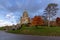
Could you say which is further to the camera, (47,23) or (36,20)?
(47,23)

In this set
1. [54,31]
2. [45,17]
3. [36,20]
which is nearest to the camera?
[54,31]

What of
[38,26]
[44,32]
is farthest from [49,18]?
[44,32]

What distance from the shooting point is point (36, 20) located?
9038 centimetres

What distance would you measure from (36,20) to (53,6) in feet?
45.9

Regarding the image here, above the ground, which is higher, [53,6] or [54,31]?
[53,6]

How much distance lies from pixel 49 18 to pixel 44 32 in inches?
594

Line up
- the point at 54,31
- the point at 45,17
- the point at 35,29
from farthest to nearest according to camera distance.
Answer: the point at 45,17
the point at 35,29
the point at 54,31

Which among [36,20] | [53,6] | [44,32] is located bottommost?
[44,32]

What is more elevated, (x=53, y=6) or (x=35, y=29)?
(x=53, y=6)

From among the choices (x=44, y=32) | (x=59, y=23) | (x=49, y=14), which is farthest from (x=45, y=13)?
(x=44, y=32)

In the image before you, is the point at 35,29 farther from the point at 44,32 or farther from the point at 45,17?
the point at 45,17

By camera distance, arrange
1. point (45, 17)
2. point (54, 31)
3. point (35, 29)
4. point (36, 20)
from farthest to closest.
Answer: point (45, 17), point (36, 20), point (35, 29), point (54, 31)

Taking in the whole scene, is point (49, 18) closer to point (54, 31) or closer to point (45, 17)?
point (45, 17)

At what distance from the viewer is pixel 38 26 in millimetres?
87375
